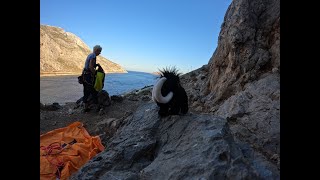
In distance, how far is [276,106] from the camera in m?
6.84

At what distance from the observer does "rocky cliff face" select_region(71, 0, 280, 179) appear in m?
3.44

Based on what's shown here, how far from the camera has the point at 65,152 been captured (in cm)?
584

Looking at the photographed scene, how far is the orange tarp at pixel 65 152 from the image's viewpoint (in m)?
5.24

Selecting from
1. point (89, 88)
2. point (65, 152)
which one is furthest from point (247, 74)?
point (65, 152)

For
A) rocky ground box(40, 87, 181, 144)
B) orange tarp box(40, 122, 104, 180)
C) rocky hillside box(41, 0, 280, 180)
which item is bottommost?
orange tarp box(40, 122, 104, 180)

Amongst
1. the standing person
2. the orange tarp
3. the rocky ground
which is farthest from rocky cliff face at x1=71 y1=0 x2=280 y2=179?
the standing person

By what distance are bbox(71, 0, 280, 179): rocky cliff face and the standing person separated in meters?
3.22

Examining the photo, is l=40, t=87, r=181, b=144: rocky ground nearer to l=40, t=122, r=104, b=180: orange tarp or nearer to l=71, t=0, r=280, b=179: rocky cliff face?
l=40, t=122, r=104, b=180: orange tarp

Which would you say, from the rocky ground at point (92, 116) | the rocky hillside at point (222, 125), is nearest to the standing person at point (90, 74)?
the rocky ground at point (92, 116)

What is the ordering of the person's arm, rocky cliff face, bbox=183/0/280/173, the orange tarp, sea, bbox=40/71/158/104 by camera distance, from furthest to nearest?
sea, bbox=40/71/158/104
the person's arm
rocky cliff face, bbox=183/0/280/173
the orange tarp

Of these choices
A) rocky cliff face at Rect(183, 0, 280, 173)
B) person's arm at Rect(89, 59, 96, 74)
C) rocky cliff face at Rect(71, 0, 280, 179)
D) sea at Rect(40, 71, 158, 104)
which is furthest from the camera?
sea at Rect(40, 71, 158, 104)

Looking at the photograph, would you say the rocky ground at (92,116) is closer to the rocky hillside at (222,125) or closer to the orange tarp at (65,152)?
the rocky hillside at (222,125)
